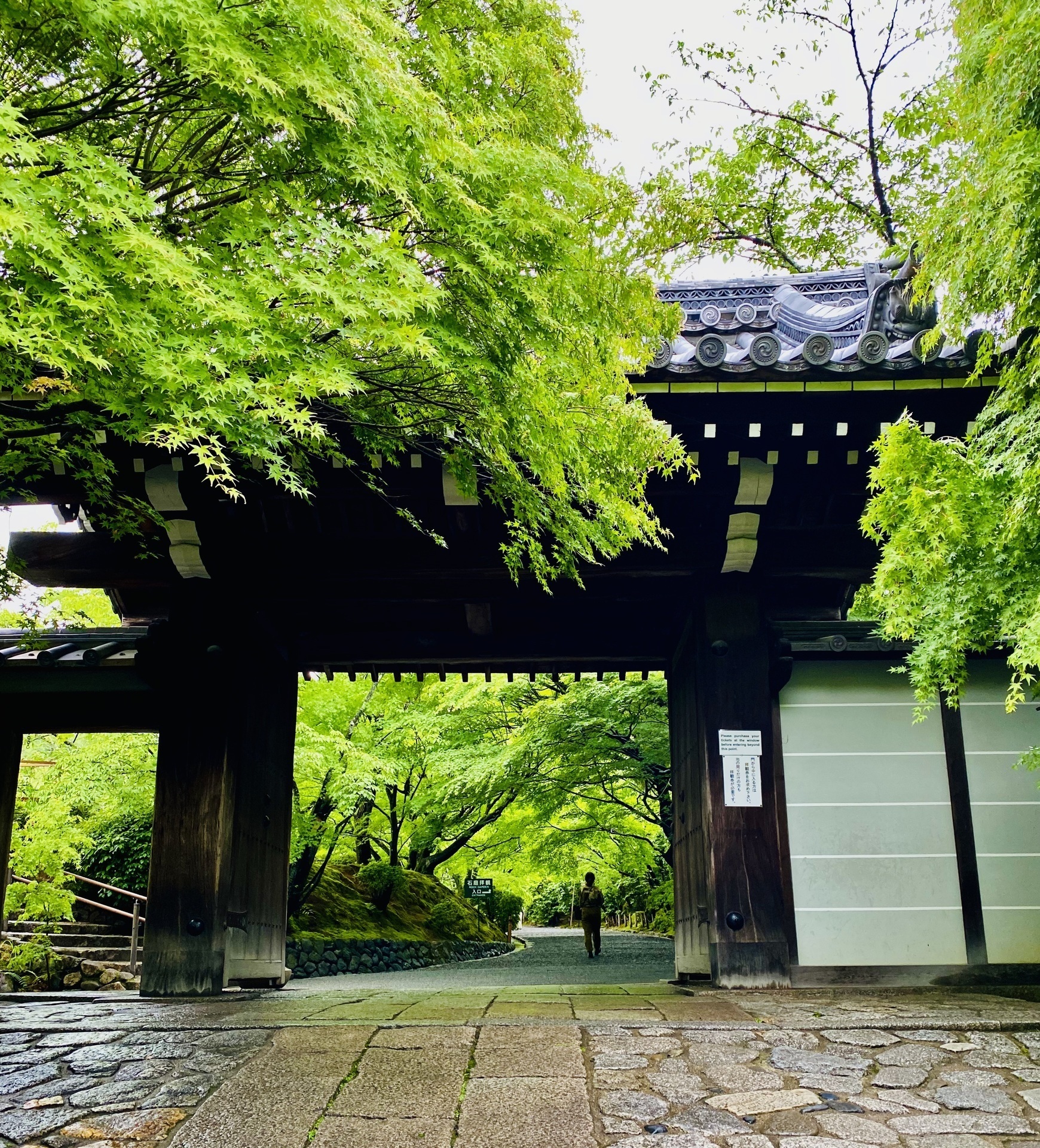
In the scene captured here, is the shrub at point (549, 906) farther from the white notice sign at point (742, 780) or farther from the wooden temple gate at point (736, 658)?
the white notice sign at point (742, 780)

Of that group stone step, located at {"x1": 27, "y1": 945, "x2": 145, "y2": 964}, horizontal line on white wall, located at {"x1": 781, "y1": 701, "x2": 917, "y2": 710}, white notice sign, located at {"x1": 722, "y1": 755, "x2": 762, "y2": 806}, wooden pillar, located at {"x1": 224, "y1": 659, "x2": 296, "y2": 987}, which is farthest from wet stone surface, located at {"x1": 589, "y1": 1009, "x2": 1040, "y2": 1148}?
stone step, located at {"x1": 27, "y1": 945, "x2": 145, "y2": 964}

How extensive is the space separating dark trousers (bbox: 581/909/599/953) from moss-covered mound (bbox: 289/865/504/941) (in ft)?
10.4

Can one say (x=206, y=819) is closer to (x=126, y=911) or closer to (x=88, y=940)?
(x=88, y=940)

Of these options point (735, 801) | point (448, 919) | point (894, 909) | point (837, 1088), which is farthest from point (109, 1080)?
point (448, 919)

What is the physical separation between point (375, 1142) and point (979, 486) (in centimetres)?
368

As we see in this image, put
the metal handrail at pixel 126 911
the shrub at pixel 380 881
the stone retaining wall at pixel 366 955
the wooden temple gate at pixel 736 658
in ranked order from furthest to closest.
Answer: the shrub at pixel 380 881 < the stone retaining wall at pixel 366 955 < the metal handrail at pixel 126 911 < the wooden temple gate at pixel 736 658

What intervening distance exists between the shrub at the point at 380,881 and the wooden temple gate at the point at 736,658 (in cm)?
929

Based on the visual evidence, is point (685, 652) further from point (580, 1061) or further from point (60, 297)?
point (60, 297)

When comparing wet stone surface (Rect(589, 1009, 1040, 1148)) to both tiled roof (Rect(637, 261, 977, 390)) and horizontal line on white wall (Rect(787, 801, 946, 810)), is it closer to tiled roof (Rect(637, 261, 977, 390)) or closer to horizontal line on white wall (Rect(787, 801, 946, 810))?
horizontal line on white wall (Rect(787, 801, 946, 810))

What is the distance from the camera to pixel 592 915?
15984mm

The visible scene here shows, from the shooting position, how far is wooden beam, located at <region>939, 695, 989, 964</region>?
246 inches

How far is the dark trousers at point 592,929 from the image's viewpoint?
627 inches

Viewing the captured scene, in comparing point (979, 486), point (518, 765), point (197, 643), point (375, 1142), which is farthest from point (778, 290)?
point (518, 765)

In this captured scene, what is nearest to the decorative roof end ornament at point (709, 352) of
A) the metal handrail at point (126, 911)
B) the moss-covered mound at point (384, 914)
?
the metal handrail at point (126, 911)
